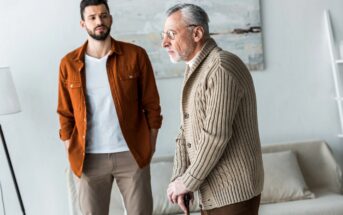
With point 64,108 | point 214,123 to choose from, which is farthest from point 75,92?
point 214,123

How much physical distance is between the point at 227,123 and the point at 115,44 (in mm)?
1338

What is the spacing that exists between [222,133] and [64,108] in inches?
57.1

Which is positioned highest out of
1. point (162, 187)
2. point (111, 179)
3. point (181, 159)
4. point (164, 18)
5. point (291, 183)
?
point (164, 18)

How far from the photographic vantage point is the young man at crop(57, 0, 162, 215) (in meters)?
3.21

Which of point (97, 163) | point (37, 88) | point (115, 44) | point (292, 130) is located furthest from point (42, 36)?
point (292, 130)

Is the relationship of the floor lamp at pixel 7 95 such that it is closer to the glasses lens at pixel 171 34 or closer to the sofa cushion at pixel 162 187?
the sofa cushion at pixel 162 187

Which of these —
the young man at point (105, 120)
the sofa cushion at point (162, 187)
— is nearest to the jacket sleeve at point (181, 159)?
the young man at point (105, 120)

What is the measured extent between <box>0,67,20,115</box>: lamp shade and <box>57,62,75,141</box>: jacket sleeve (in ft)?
1.78

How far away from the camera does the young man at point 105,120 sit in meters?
3.21

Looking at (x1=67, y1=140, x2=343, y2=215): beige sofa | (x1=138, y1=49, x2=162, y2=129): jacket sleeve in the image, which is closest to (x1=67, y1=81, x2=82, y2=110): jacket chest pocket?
(x1=138, y1=49, x2=162, y2=129): jacket sleeve

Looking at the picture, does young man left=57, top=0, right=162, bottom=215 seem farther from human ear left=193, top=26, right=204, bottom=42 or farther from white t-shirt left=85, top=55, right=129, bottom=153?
human ear left=193, top=26, right=204, bottom=42

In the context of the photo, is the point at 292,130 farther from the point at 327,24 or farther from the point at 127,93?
the point at 127,93

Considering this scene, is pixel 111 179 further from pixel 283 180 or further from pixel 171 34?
pixel 283 180

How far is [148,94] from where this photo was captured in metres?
3.34
